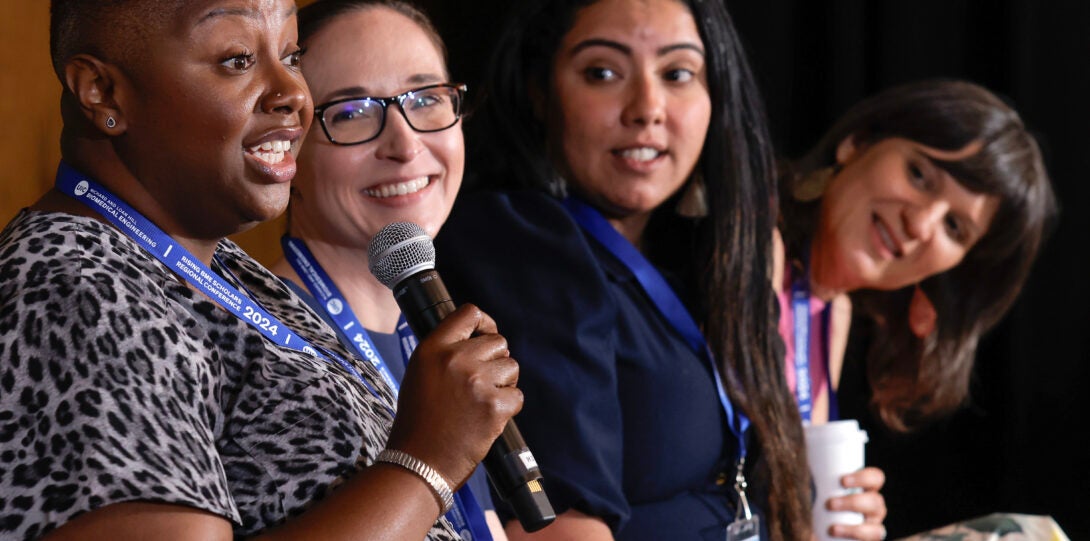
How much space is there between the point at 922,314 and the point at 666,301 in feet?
4.40

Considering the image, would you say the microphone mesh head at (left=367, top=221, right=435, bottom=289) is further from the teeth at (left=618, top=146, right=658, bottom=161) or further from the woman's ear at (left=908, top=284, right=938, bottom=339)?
the woman's ear at (left=908, top=284, right=938, bottom=339)

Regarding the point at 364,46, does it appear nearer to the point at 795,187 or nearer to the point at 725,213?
the point at 725,213

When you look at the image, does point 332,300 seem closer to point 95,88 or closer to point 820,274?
point 95,88

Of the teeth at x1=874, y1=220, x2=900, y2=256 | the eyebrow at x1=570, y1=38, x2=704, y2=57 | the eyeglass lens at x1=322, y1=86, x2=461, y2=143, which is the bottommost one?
the teeth at x1=874, y1=220, x2=900, y2=256

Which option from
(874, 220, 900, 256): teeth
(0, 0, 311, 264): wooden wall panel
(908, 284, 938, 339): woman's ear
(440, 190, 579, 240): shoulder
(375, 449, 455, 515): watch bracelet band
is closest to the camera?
(375, 449, 455, 515): watch bracelet band

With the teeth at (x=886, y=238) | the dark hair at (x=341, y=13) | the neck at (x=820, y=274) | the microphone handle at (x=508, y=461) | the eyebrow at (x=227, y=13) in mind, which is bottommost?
the neck at (x=820, y=274)

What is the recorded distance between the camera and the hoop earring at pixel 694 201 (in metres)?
2.29

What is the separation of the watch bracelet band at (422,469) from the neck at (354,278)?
30.0 inches

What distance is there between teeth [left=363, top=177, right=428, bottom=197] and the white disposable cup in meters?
0.98

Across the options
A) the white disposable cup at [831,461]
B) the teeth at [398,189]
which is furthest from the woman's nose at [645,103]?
the white disposable cup at [831,461]

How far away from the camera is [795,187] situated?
2.98m

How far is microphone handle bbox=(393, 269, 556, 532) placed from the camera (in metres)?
1.07

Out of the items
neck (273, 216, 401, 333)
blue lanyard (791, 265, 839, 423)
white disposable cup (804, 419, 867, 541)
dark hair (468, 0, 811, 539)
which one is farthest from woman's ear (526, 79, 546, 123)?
blue lanyard (791, 265, 839, 423)

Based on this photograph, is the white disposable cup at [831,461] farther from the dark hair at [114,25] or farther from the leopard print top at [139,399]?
the dark hair at [114,25]
